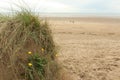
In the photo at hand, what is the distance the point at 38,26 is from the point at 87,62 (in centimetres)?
284

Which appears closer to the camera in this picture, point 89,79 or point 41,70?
point 41,70

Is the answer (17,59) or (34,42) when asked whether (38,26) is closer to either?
(34,42)

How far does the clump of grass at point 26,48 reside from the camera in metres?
4.51

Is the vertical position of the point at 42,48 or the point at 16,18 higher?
the point at 16,18

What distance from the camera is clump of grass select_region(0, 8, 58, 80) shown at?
4.51 metres

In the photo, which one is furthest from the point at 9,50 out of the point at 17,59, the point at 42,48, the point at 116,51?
the point at 116,51

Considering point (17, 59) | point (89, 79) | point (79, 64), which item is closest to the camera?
point (17, 59)

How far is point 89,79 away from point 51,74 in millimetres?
1562

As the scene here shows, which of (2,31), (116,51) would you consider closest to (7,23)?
(2,31)

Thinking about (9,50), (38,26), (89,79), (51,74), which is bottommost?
(89,79)

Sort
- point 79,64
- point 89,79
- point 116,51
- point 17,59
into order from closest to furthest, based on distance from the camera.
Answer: point 17,59, point 89,79, point 79,64, point 116,51

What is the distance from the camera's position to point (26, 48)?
15.3ft

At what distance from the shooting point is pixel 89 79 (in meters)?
6.08

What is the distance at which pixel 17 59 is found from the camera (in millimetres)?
4539
